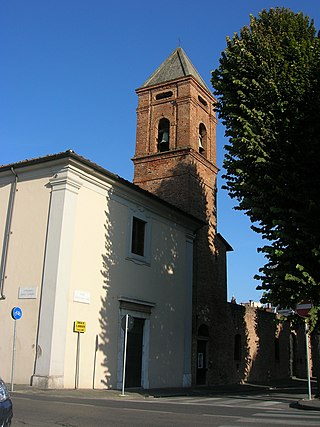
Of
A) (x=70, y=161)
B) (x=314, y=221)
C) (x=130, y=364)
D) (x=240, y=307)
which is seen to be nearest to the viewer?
(x=314, y=221)

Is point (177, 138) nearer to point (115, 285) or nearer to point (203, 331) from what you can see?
point (203, 331)

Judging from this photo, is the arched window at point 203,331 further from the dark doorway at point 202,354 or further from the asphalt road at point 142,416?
the asphalt road at point 142,416

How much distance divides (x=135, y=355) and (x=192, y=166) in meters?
10.1

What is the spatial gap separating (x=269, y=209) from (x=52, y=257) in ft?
22.6

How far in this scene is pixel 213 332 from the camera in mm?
22984

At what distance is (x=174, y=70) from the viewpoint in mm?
27047

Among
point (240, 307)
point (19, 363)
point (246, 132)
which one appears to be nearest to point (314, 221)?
point (246, 132)

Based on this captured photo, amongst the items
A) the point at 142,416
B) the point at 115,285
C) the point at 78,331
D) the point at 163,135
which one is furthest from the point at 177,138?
the point at 142,416

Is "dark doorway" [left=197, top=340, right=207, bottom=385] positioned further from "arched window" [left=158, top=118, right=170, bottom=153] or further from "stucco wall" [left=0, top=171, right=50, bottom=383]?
"arched window" [left=158, top=118, right=170, bottom=153]

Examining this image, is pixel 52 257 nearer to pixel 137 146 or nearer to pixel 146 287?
pixel 146 287

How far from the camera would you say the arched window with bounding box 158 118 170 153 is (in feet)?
83.3

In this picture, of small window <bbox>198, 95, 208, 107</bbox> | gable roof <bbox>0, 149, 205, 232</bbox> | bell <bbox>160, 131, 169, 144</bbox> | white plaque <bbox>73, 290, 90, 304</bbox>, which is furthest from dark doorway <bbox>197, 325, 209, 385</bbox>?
small window <bbox>198, 95, 208, 107</bbox>

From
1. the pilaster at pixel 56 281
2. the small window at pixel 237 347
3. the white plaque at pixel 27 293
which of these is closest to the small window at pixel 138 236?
the pilaster at pixel 56 281

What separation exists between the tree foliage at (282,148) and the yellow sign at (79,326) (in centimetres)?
578
